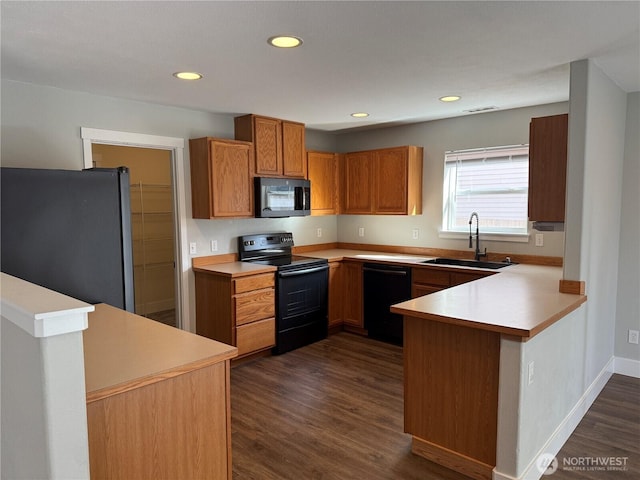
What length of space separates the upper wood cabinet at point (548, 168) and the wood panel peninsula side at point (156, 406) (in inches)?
96.1

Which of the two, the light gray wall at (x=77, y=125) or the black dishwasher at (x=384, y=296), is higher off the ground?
the light gray wall at (x=77, y=125)

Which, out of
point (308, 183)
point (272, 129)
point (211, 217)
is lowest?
point (211, 217)

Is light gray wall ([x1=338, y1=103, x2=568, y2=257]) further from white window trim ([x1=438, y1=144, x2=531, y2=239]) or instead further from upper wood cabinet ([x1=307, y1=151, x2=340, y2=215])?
upper wood cabinet ([x1=307, y1=151, x2=340, y2=215])

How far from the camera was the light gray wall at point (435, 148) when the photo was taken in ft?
13.6

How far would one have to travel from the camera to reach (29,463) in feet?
4.24

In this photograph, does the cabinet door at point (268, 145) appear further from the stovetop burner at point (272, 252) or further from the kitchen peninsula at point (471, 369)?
the kitchen peninsula at point (471, 369)

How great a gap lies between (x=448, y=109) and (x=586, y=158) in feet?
5.32

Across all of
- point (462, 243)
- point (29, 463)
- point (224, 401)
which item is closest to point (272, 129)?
point (462, 243)

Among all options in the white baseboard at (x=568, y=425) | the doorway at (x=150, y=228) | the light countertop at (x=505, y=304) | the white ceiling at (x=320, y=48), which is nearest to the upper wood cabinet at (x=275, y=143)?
the white ceiling at (x=320, y=48)

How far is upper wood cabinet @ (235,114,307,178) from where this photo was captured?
423cm

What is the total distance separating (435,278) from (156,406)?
3047 mm

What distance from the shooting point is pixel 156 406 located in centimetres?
152

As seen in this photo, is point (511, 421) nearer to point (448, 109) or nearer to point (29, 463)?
point (29, 463)

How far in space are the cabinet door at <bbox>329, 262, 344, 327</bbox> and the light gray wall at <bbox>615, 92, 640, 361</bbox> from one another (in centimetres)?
254
